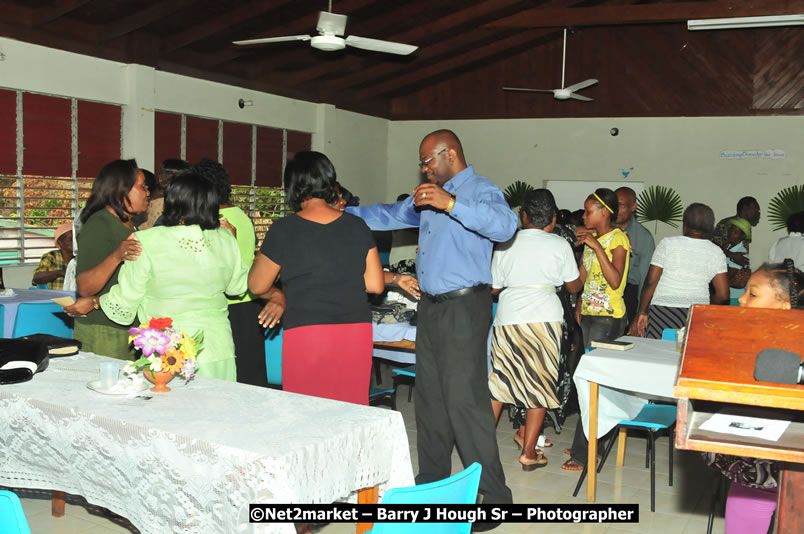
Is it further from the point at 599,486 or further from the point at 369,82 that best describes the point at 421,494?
the point at 369,82

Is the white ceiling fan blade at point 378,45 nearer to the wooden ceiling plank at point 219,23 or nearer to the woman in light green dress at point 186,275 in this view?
the wooden ceiling plank at point 219,23

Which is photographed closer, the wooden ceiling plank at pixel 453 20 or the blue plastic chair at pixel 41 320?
the blue plastic chair at pixel 41 320

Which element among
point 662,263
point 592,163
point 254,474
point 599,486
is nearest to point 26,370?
point 254,474

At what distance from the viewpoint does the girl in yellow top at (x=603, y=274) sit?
4.38 meters

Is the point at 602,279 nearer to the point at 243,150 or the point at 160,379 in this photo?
the point at 160,379

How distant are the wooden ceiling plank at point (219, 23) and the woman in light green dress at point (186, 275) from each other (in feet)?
18.8

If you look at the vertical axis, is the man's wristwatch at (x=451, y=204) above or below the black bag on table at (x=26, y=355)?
above

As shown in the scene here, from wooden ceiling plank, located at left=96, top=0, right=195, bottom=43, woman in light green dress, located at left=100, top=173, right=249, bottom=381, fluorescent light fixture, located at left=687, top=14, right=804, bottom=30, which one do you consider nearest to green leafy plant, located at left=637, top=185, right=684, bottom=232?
fluorescent light fixture, located at left=687, top=14, right=804, bottom=30

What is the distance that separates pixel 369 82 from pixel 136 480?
1037 cm

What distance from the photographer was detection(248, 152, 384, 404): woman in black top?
290cm

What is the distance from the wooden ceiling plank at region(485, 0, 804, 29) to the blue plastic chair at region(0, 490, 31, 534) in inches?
375

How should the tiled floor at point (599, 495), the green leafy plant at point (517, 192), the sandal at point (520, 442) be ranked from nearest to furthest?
the tiled floor at point (599, 495) < the sandal at point (520, 442) < the green leafy plant at point (517, 192)

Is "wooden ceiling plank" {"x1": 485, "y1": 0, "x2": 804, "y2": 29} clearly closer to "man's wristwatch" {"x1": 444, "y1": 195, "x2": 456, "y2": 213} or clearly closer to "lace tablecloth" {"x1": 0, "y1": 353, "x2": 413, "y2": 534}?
"man's wristwatch" {"x1": 444, "y1": 195, "x2": 456, "y2": 213}

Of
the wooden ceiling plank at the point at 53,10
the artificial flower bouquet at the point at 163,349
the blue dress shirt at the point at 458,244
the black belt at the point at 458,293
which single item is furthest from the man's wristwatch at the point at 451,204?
the wooden ceiling plank at the point at 53,10
